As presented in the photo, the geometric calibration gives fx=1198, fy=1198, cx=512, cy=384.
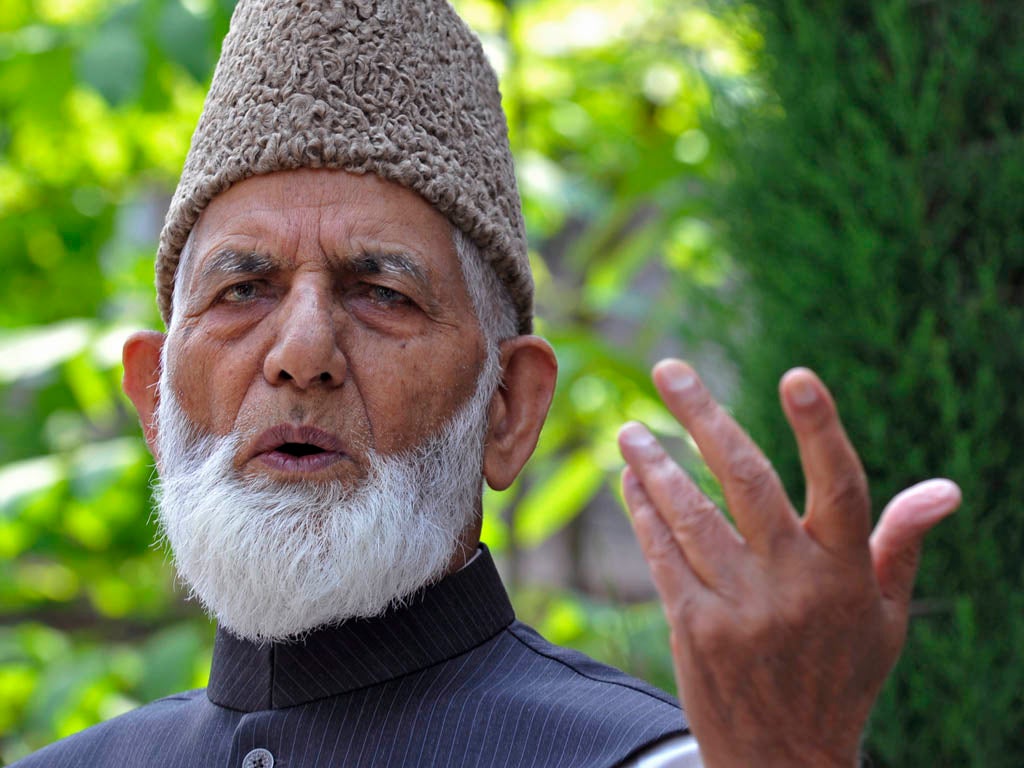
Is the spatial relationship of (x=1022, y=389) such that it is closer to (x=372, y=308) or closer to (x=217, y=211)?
(x=372, y=308)

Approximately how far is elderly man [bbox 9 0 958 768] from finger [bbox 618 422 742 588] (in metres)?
0.56

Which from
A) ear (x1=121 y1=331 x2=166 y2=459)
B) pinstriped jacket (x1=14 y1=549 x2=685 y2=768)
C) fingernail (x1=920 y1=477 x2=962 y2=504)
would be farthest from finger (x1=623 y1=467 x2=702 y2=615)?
ear (x1=121 y1=331 x2=166 y2=459)

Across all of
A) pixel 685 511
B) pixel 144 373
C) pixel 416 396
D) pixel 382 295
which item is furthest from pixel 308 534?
pixel 685 511

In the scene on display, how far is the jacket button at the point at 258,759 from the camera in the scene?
198cm

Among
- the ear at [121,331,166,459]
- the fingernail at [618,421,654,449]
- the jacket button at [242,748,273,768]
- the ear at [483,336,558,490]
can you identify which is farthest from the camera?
the ear at [121,331,166,459]

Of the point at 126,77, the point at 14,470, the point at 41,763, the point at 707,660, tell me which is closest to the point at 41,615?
the point at 14,470

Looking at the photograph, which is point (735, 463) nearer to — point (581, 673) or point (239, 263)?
point (581, 673)

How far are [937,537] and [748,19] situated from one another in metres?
1.54

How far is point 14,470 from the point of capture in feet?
12.1

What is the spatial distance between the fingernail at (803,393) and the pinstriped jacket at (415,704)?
0.74m

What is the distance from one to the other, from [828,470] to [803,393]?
0.30 ft

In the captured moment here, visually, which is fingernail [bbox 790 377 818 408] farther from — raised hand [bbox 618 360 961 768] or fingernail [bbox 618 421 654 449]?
fingernail [bbox 618 421 654 449]

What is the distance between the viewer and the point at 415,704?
Result: 201 cm

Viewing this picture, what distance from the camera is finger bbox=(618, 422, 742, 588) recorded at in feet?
4.35
